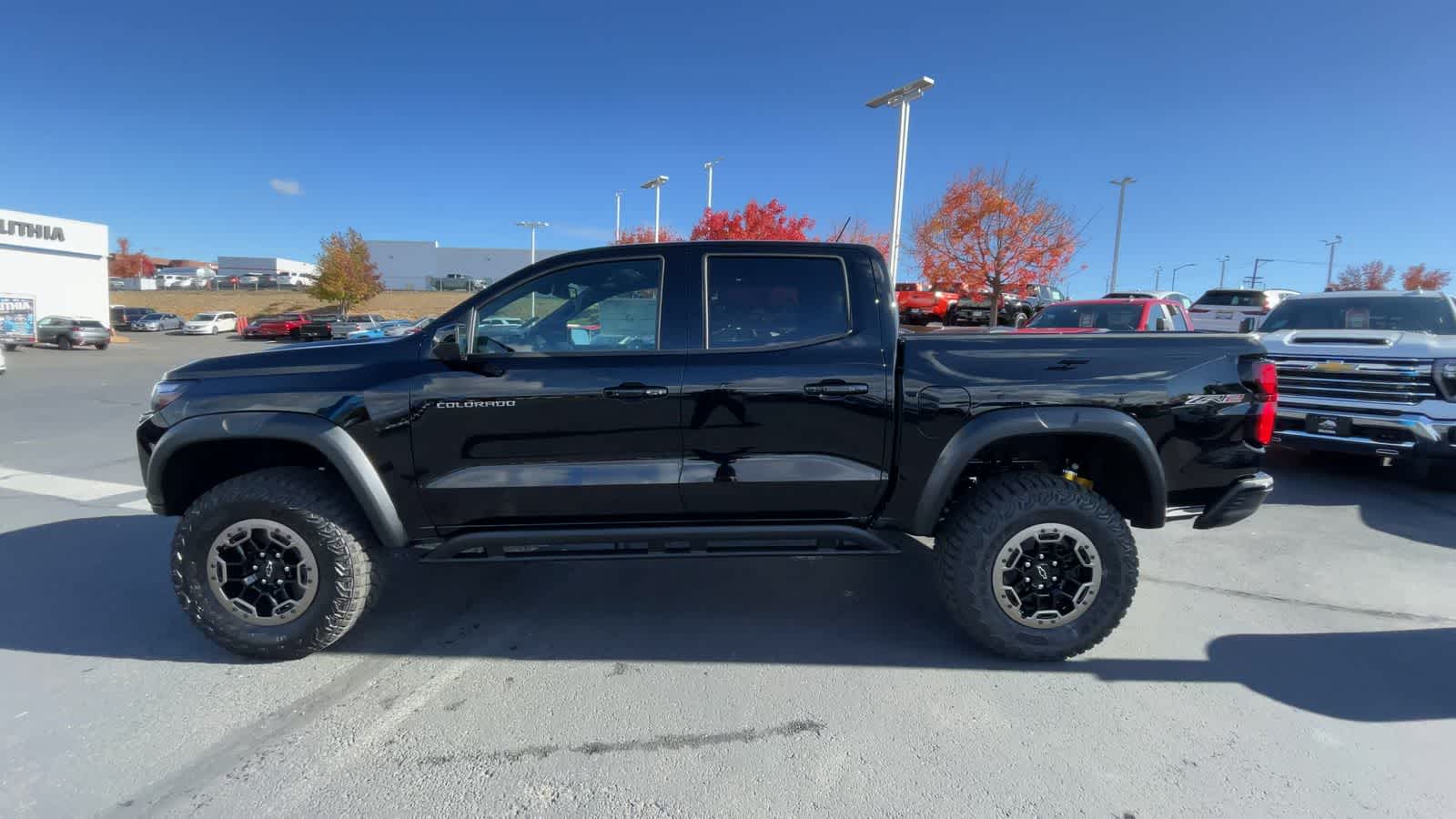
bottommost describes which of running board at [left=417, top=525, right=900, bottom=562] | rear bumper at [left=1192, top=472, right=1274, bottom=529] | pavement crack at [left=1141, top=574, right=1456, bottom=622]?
pavement crack at [left=1141, top=574, right=1456, bottom=622]

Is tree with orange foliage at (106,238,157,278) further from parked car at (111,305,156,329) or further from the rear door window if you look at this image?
the rear door window

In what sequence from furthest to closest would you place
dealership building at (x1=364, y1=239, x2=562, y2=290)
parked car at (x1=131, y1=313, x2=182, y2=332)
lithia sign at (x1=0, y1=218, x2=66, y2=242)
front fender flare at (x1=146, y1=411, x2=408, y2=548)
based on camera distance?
dealership building at (x1=364, y1=239, x2=562, y2=290) < parked car at (x1=131, y1=313, x2=182, y2=332) < lithia sign at (x1=0, y1=218, x2=66, y2=242) < front fender flare at (x1=146, y1=411, x2=408, y2=548)

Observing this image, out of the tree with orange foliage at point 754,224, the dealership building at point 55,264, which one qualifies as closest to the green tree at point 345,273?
the dealership building at point 55,264

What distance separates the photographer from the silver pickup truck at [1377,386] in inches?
228

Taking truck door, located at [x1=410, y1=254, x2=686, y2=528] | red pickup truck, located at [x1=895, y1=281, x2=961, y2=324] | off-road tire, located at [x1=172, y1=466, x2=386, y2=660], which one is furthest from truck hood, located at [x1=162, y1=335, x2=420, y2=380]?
red pickup truck, located at [x1=895, y1=281, x2=961, y2=324]

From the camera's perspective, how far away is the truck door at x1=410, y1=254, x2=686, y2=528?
3260 millimetres

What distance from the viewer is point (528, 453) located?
3291mm

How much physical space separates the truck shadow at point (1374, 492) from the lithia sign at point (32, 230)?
39888 mm

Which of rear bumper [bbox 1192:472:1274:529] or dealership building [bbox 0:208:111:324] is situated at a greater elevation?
dealership building [bbox 0:208:111:324]

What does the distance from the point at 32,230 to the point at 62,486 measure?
3247 cm

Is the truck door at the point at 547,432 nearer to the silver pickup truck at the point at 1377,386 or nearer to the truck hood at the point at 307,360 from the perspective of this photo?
the truck hood at the point at 307,360

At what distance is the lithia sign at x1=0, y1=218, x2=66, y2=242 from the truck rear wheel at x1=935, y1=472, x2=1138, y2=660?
3865 cm

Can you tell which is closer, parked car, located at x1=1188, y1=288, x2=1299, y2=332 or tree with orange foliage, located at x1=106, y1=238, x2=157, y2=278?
parked car, located at x1=1188, y1=288, x2=1299, y2=332

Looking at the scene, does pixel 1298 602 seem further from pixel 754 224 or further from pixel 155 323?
pixel 155 323
